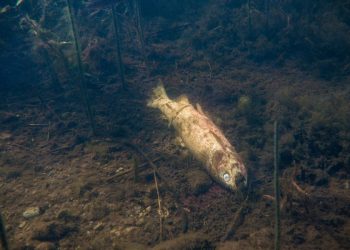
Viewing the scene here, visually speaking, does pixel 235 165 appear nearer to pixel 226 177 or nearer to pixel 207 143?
pixel 226 177

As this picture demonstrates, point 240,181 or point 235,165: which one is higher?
point 235,165

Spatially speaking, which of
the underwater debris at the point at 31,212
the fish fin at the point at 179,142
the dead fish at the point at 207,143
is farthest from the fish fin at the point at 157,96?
the underwater debris at the point at 31,212

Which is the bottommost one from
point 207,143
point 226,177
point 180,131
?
point 226,177

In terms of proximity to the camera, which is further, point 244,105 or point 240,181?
point 244,105

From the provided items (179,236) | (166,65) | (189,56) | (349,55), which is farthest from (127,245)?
(349,55)

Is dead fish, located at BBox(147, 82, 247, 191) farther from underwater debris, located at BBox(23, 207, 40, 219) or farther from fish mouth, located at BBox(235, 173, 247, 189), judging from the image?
underwater debris, located at BBox(23, 207, 40, 219)

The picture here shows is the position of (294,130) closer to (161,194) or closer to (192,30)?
(161,194)

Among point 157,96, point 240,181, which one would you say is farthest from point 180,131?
point 240,181
